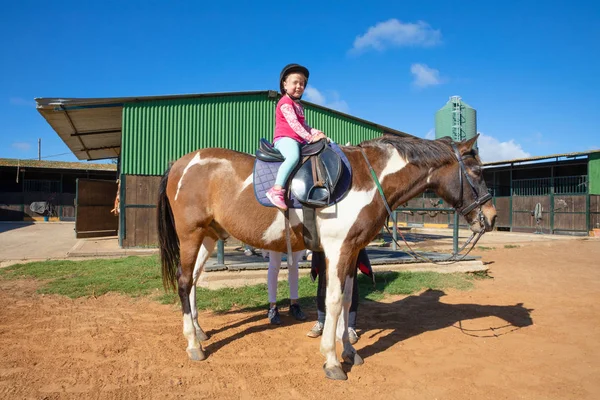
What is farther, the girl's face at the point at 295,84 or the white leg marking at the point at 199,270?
the white leg marking at the point at 199,270

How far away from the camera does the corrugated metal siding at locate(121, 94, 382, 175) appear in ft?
35.4

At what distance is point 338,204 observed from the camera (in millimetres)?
3100

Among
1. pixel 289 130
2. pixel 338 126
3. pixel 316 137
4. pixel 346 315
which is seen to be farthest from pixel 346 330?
pixel 338 126

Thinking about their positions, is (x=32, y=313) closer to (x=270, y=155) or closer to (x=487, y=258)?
(x=270, y=155)

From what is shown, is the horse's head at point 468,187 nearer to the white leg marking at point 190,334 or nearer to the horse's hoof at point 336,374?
the horse's hoof at point 336,374

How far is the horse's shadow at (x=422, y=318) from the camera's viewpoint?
4.00 meters

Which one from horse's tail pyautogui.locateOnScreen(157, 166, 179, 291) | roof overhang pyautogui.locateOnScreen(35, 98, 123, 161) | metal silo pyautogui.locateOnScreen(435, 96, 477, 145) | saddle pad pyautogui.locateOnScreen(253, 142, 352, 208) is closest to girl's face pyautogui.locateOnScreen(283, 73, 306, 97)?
saddle pad pyautogui.locateOnScreen(253, 142, 352, 208)

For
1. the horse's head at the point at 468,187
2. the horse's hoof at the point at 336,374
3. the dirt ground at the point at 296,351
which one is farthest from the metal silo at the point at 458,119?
the horse's hoof at the point at 336,374

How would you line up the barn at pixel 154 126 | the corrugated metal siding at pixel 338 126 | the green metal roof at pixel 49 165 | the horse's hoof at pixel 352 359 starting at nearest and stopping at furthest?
the horse's hoof at pixel 352 359
the barn at pixel 154 126
the corrugated metal siding at pixel 338 126
the green metal roof at pixel 49 165

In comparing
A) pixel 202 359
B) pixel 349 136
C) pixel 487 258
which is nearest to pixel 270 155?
pixel 202 359

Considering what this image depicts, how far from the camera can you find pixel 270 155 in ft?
10.8

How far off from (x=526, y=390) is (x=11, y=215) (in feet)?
102

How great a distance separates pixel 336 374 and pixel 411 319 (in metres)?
2.01

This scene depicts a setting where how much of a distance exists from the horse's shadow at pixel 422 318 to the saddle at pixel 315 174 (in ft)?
5.50
